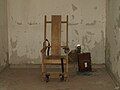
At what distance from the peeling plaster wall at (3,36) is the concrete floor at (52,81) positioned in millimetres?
271

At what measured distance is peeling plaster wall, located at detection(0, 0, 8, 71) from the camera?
627cm

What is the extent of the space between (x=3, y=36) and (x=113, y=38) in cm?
250

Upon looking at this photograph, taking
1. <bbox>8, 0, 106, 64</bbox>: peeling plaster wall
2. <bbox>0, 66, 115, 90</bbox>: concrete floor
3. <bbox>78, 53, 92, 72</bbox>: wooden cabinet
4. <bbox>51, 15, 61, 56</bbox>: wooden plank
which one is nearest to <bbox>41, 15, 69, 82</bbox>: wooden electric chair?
<bbox>51, 15, 61, 56</bbox>: wooden plank

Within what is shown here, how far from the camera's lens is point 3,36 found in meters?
6.47

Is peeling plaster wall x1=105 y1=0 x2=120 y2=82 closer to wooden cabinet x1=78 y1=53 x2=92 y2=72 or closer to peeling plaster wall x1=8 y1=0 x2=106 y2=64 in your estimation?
peeling plaster wall x1=8 y1=0 x2=106 y2=64

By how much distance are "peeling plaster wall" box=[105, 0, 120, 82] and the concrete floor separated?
0.91ft

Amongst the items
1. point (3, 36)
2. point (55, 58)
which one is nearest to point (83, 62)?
point (55, 58)

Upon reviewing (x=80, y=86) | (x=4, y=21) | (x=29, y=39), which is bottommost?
(x=80, y=86)

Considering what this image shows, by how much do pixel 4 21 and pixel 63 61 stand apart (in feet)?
6.17

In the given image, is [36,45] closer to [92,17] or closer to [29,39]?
[29,39]

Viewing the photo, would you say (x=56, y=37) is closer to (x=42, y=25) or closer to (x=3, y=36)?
(x=42, y=25)

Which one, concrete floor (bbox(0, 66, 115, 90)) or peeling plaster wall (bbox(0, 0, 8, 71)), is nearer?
concrete floor (bbox(0, 66, 115, 90))

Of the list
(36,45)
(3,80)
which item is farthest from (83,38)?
(3,80)

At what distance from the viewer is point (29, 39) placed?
6.89 m
